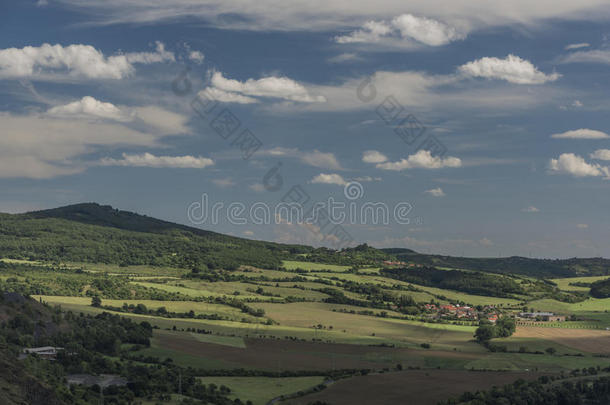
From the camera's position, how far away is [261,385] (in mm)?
97188

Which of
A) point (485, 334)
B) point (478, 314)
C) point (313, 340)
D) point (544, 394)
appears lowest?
point (544, 394)

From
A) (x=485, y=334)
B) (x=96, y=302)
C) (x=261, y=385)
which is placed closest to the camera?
(x=261, y=385)

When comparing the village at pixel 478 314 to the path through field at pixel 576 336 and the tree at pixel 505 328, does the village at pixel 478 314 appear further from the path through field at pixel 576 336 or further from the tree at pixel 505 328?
the tree at pixel 505 328

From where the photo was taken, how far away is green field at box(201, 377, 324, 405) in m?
89.5

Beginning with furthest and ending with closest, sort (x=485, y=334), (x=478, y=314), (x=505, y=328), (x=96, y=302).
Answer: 1. (x=478, y=314)
2. (x=96, y=302)
3. (x=505, y=328)
4. (x=485, y=334)

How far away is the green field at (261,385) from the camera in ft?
294

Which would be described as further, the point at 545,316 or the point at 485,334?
the point at 545,316

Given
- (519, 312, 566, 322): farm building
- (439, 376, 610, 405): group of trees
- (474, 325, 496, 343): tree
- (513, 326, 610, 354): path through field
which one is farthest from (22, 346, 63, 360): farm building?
(519, 312, 566, 322): farm building

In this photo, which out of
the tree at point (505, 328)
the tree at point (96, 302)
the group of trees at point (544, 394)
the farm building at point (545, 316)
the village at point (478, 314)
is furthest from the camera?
the farm building at point (545, 316)

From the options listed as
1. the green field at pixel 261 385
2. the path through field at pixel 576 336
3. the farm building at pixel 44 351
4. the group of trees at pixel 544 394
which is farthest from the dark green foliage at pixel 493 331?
the farm building at pixel 44 351

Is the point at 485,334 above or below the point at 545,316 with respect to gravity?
below

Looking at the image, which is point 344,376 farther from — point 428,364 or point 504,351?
point 504,351

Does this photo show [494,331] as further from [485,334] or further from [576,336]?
[576,336]

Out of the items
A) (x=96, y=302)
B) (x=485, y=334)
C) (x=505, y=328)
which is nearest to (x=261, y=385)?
(x=485, y=334)
